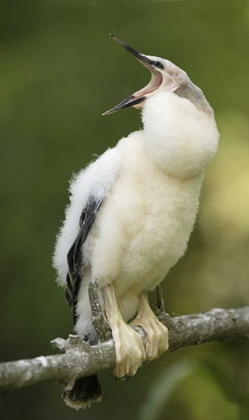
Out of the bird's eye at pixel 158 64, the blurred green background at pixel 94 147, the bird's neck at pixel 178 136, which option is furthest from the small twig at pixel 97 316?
the blurred green background at pixel 94 147

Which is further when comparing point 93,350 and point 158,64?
point 158,64

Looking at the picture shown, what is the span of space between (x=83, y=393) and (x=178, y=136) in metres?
0.74

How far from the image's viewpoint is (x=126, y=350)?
5.32 feet

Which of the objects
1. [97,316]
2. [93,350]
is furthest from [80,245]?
[93,350]

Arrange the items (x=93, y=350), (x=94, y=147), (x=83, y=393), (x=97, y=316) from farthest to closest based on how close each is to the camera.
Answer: (x=94, y=147) < (x=83, y=393) < (x=97, y=316) < (x=93, y=350)

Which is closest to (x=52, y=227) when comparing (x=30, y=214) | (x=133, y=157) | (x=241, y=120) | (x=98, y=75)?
(x=30, y=214)

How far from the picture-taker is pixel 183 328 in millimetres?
1911

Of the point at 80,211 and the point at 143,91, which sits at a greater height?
the point at 143,91

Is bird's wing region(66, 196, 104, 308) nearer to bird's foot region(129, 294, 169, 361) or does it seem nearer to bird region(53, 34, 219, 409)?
bird region(53, 34, 219, 409)

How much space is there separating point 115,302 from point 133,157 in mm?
382

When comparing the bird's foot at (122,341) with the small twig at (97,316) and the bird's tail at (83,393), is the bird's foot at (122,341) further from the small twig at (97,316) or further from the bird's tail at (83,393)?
the bird's tail at (83,393)

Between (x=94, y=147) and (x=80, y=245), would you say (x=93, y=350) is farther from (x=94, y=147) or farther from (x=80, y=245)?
(x=94, y=147)

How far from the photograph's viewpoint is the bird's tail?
176cm

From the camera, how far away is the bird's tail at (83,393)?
1.76 meters
